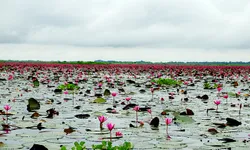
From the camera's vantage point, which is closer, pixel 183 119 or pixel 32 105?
pixel 183 119

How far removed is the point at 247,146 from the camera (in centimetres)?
420

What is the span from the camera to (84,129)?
17.0 feet

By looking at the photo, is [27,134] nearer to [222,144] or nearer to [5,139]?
[5,139]

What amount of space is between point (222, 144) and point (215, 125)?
1386 millimetres

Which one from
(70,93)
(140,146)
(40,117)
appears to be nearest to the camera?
(140,146)

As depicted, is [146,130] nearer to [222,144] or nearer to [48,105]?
[222,144]

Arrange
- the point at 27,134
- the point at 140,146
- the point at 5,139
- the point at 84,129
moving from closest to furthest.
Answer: the point at 140,146
the point at 5,139
the point at 27,134
the point at 84,129

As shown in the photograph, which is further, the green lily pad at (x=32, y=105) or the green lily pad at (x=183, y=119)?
the green lily pad at (x=32, y=105)

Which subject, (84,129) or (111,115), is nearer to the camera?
(84,129)

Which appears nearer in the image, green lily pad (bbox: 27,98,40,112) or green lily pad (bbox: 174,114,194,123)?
green lily pad (bbox: 174,114,194,123)

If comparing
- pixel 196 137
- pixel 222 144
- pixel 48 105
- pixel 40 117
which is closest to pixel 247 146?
pixel 222 144

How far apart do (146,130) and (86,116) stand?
154 cm

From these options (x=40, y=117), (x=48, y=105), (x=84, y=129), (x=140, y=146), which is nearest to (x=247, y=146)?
(x=140, y=146)

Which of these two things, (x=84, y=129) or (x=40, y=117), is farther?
(x=40, y=117)
